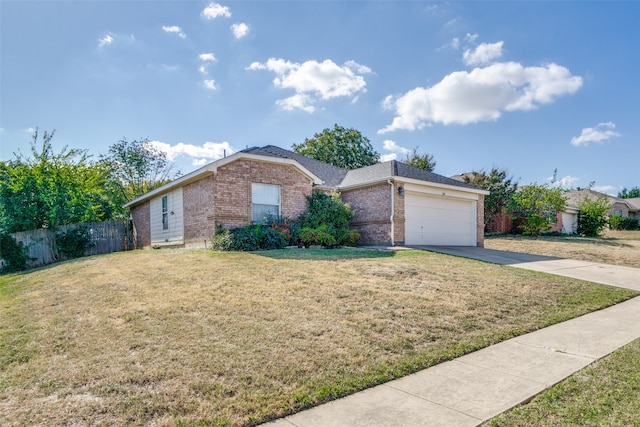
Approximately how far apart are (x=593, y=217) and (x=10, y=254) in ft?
117

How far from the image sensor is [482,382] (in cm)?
371

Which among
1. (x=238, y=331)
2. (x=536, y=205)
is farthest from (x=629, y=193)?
(x=238, y=331)

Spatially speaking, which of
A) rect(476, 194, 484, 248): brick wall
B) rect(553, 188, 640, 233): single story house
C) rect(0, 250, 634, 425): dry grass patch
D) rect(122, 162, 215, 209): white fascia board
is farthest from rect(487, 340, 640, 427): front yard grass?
rect(553, 188, 640, 233): single story house

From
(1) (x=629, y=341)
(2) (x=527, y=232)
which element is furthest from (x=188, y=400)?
(2) (x=527, y=232)

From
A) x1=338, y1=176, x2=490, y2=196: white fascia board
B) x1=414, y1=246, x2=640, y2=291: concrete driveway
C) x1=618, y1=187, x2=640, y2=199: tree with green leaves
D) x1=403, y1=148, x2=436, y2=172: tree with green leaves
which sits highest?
x1=403, y1=148, x2=436, y2=172: tree with green leaves

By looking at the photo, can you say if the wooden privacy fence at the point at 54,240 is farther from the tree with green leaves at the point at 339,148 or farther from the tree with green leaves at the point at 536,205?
the tree with green leaves at the point at 536,205

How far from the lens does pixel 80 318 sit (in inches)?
214

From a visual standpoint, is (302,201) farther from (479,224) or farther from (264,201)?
(479,224)

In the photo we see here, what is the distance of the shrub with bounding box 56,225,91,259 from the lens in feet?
54.7

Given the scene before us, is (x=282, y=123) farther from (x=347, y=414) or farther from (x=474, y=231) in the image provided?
(x=347, y=414)

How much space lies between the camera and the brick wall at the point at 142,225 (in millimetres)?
18953

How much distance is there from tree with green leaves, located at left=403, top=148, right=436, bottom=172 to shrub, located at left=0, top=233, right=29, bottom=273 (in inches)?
947

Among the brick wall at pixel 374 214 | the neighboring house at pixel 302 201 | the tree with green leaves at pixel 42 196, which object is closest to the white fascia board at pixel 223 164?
the neighboring house at pixel 302 201

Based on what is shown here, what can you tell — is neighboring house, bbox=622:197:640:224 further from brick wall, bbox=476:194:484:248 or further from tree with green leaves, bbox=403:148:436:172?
brick wall, bbox=476:194:484:248
